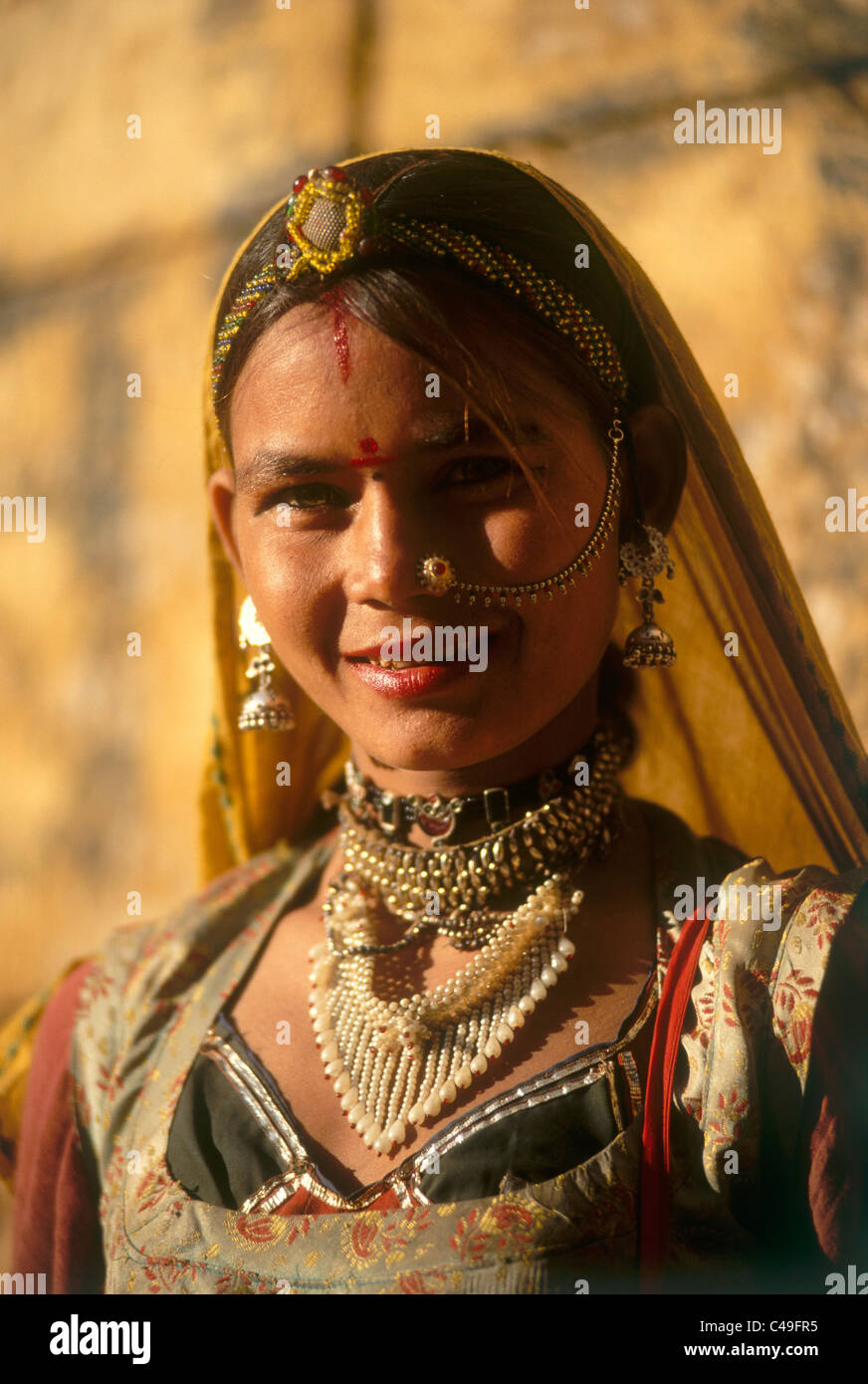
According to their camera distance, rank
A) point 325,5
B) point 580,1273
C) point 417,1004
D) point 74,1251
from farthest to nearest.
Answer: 1. point 325,5
2. point 74,1251
3. point 417,1004
4. point 580,1273

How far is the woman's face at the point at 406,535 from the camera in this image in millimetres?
788

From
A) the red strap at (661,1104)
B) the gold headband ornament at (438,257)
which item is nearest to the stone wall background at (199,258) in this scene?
the gold headband ornament at (438,257)

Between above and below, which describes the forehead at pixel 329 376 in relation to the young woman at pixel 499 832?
above

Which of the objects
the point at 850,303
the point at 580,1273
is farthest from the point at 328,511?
the point at 850,303

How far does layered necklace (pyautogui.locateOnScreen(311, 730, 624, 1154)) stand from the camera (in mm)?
862

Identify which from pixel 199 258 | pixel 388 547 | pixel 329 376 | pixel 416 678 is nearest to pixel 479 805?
pixel 416 678

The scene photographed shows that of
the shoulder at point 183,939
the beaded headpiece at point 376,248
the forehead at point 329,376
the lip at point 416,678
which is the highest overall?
the beaded headpiece at point 376,248

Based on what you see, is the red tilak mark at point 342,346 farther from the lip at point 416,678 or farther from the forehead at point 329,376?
the lip at point 416,678

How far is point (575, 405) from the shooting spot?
0.83 meters

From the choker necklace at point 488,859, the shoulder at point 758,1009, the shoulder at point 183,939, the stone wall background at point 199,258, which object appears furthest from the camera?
the stone wall background at point 199,258

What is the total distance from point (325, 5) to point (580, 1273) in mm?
1506

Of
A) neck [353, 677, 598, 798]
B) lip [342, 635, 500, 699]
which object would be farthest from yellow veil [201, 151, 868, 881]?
lip [342, 635, 500, 699]

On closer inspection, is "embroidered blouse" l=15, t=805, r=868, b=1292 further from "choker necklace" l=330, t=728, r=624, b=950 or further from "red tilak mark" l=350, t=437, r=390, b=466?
"red tilak mark" l=350, t=437, r=390, b=466

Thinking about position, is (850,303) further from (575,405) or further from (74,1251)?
(74,1251)
